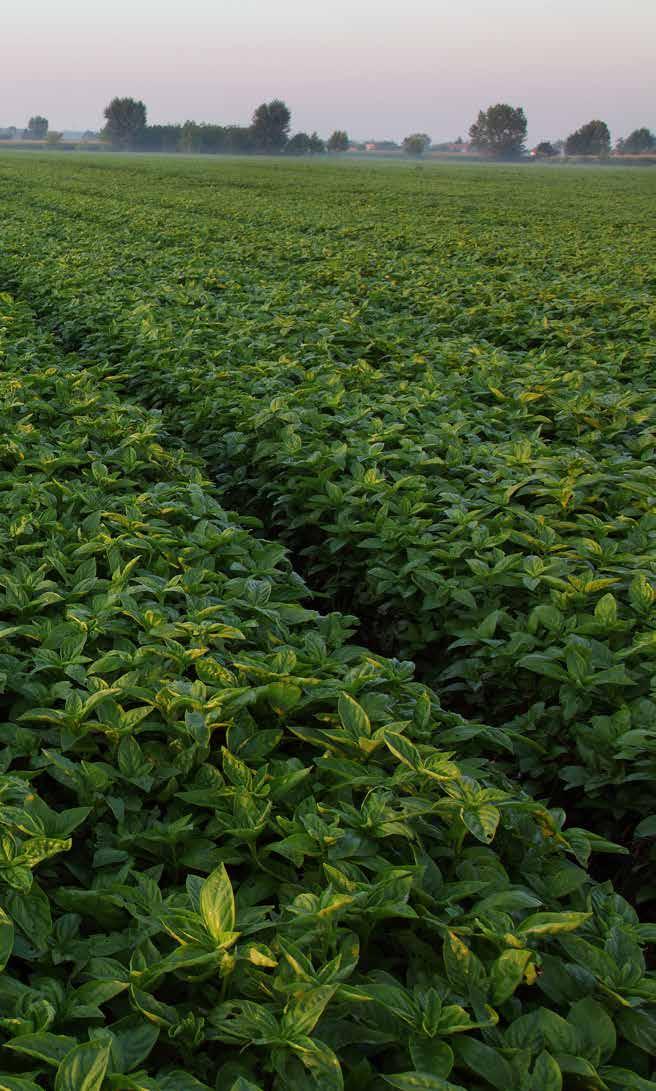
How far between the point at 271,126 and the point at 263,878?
11719 cm

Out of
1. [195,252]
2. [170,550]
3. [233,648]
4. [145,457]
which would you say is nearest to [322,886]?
[233,648]

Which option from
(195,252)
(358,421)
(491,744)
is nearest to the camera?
(491,744)

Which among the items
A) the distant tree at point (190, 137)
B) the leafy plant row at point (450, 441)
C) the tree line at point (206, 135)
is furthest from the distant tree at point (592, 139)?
the leafy plant row at point (450, 441)

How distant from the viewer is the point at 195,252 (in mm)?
10930

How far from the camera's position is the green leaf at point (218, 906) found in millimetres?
1477

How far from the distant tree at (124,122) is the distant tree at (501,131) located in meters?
52.4

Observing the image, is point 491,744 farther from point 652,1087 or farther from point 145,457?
point 145,457

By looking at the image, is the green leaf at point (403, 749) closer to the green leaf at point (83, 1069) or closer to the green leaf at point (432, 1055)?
the green leaf at point (432, 1055)

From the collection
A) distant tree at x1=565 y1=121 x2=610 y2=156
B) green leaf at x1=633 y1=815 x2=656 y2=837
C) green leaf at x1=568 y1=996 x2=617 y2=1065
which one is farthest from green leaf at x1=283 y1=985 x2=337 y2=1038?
distant tree at x1=565 y1=121 x2=610 y2=156

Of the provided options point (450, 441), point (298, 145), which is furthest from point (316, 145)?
point (450, 441)

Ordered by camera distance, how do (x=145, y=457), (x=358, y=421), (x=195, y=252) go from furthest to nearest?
(x=195, y=252) < (x=358, y=421) < (x=145, y=457)

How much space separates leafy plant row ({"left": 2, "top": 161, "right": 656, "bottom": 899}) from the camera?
2.62 m

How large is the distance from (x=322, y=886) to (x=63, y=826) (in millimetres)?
558

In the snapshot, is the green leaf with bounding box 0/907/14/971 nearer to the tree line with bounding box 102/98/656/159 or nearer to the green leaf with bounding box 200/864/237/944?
the green leaf with bounding box 200/864/237/944
